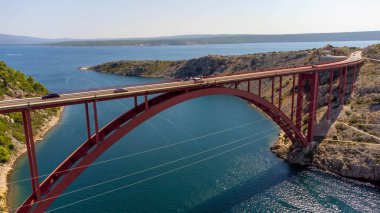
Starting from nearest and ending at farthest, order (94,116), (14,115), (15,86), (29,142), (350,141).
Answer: (29,142), (94,116), (350,141), (14,115), (15,86)

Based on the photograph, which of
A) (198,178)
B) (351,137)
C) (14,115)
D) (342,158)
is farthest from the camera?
(14,115)

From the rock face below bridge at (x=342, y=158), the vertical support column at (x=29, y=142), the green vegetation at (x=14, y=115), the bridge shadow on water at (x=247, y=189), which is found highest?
the vertical support column at (x=29, y=142)

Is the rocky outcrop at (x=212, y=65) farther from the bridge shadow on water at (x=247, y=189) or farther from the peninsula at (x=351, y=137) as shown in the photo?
the bridge shadow on water at (x=247, y=189)

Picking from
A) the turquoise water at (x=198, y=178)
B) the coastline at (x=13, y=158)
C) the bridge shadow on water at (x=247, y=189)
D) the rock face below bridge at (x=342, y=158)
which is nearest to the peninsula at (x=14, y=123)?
the coastline at (x=13, y=158)

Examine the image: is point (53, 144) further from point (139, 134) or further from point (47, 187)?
point (47, 187)

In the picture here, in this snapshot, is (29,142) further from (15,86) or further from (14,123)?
(15,86)

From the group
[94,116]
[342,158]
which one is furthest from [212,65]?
[94,116]

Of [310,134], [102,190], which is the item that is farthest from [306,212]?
[102,190]
